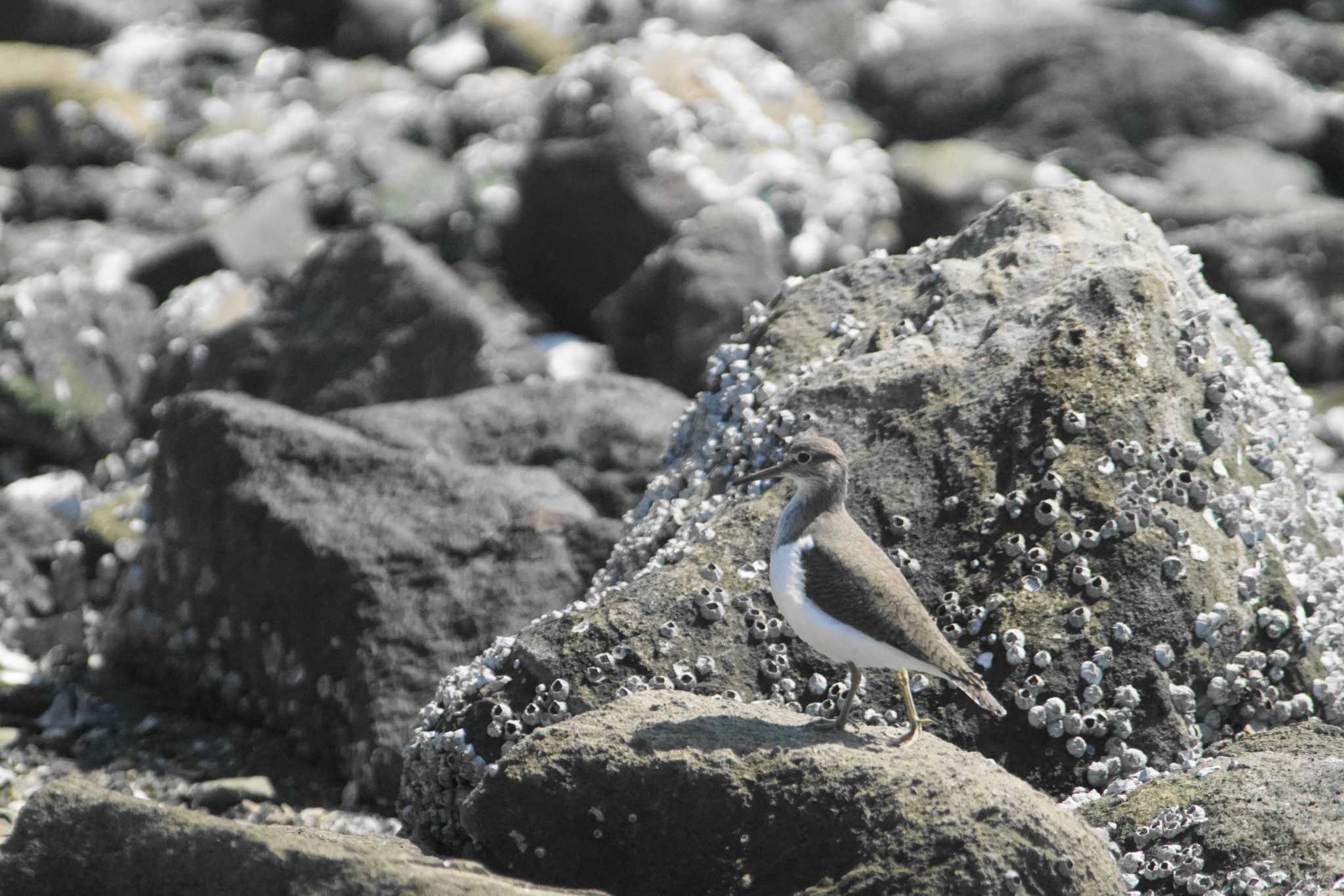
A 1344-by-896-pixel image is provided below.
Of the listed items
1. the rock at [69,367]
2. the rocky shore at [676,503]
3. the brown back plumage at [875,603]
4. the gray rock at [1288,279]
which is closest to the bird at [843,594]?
the brown back plumage at [875,603]

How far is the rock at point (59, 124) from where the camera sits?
2428cm

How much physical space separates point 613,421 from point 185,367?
616 centimetres

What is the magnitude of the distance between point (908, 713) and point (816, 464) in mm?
1262

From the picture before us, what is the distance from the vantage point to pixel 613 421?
491 inches

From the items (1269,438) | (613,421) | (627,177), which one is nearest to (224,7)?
(627,177)

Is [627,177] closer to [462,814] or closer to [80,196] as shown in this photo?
[80,196]

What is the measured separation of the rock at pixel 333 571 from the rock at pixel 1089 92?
44.6ft

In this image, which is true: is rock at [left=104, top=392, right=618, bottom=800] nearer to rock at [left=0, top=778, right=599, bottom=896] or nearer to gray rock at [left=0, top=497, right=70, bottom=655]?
gray rock at [left=0, top=497, right=70, bottom=655]

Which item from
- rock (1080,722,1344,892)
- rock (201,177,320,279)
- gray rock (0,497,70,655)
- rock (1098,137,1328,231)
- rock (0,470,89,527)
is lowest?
rock (0,470,89,527)

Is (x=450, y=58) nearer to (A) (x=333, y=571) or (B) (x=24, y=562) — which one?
(B) (x=24, y=562)

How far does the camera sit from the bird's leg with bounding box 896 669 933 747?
6.72 m

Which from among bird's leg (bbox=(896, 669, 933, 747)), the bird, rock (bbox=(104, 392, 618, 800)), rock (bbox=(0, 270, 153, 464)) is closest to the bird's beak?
the bird

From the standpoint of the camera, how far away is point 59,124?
2445 cm

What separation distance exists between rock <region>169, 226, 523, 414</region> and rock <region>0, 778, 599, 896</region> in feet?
28.0
